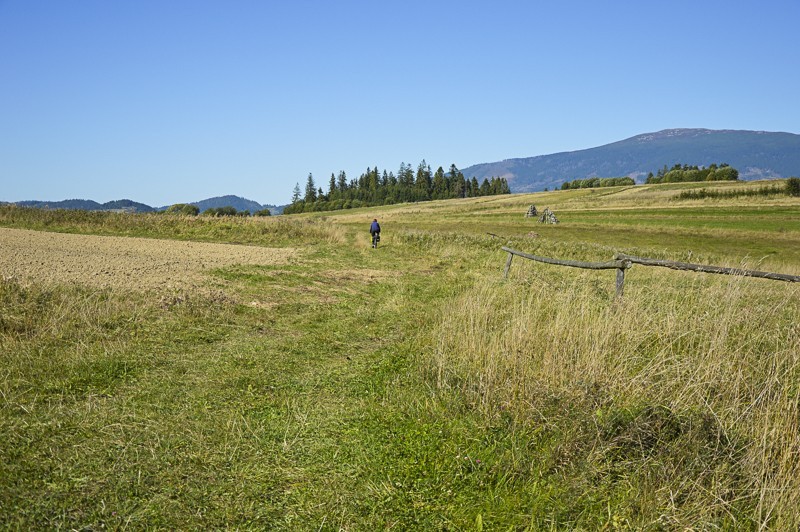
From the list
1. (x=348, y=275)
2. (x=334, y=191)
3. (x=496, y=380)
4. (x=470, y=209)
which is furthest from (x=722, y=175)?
(x=496, y=380)

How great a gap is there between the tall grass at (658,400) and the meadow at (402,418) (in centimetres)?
3

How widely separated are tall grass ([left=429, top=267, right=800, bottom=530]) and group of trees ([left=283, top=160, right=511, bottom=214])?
13410 cm

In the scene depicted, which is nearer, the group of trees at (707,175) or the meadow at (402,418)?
the meadow at (402,418)

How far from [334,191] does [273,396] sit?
158347 millimetres

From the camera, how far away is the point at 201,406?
5961mm

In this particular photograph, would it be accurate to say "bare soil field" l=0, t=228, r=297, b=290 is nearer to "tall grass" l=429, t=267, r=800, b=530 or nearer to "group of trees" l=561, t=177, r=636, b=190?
"tall grass" l=429, t=267, r=800, b=530

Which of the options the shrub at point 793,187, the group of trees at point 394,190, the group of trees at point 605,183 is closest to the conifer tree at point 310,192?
the group of trees at point 394,190

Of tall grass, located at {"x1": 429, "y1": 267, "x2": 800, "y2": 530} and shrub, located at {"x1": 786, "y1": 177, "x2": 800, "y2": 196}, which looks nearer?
tall grass, located at {"x1": 429, "y1": 267, "x2": 800, "y2": 530}

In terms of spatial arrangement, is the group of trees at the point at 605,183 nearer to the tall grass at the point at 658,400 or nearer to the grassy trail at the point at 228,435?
the tall grass at the point at 658,400

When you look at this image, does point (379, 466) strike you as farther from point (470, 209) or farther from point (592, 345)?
point (470, 209)

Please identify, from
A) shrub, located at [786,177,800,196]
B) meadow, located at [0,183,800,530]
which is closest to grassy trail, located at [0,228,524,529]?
meadow, located at [0,183,800,530]

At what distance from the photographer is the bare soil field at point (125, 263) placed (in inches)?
493

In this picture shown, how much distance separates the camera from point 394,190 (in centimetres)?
15000

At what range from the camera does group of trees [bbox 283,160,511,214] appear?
14612 centimetres
